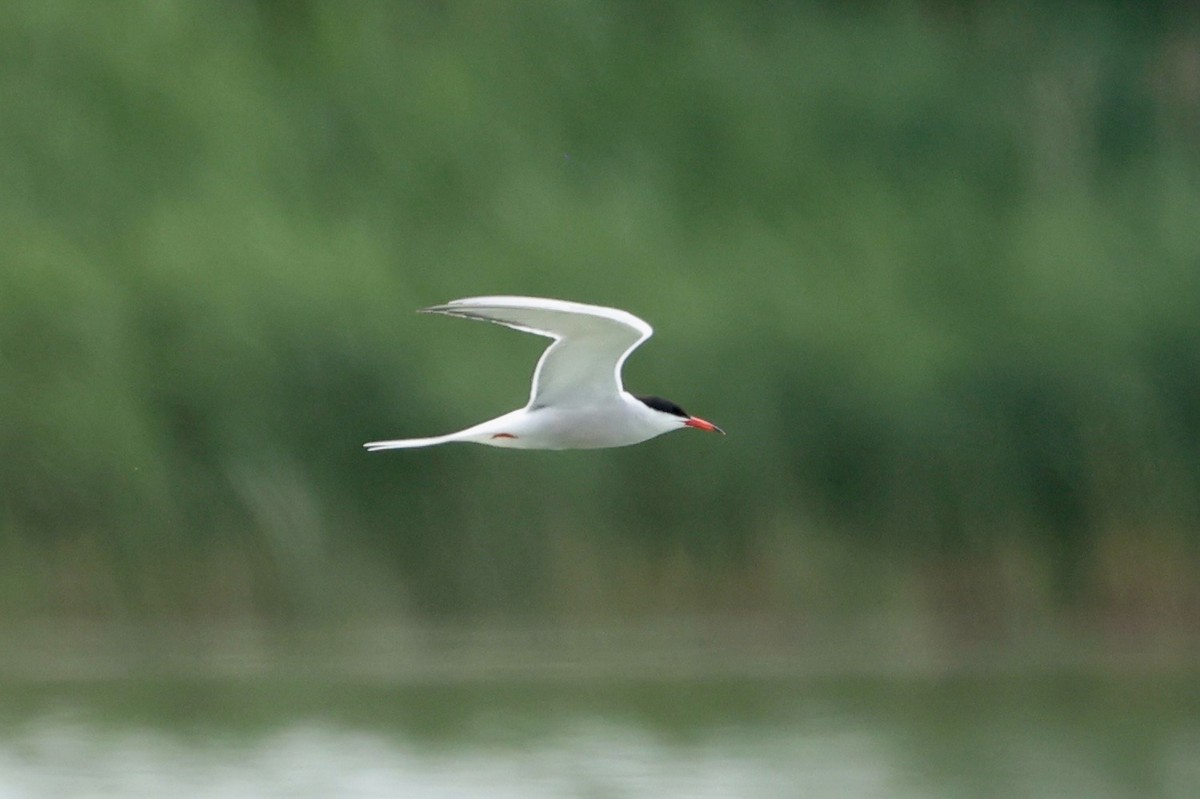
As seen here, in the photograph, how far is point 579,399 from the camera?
7.91 metres

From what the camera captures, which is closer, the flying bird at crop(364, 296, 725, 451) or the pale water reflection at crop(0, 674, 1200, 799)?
the flying bird at crop(364, 296, 725, 451)

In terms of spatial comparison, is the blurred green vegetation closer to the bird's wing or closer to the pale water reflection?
the pale water reflection

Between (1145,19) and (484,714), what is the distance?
1077cm

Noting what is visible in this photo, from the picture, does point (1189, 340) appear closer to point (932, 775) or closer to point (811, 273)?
point (811, 273)

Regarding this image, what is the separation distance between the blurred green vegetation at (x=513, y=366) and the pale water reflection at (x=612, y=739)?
1.91 ft

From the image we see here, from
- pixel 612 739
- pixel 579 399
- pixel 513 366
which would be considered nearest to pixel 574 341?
pixel 579 399

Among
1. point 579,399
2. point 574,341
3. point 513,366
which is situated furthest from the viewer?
point 513,366

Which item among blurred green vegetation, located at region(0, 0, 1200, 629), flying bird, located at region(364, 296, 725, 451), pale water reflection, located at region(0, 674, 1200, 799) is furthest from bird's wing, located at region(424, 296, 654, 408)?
blurred green vegetation, located at region(0, 0, 1200, 629)

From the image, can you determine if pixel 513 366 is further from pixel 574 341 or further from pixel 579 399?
pixel 574 341

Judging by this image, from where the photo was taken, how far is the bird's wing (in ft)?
23.6

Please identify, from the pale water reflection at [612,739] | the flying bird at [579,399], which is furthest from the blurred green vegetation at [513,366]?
the flying bird at [579,399]

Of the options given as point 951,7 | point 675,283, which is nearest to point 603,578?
point 675,283

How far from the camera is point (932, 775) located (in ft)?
40.9

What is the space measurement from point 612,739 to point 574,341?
5702 mm
